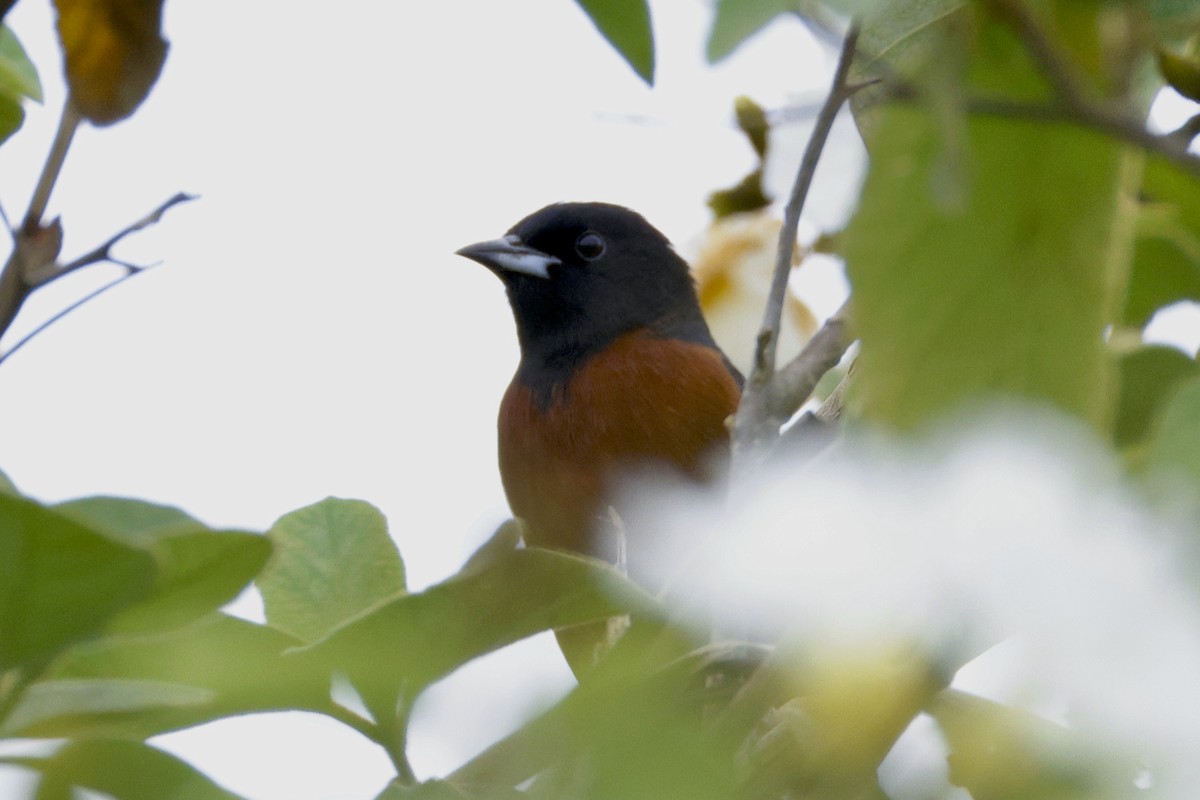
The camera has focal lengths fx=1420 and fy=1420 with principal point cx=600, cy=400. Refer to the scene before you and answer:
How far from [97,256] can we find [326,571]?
1.50ft

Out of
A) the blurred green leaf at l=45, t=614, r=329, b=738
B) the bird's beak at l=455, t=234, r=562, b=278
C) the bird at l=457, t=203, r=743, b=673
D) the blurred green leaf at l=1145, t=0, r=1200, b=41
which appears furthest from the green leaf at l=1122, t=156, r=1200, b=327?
the bird's beak at l=455, t=234, r=562, b=278

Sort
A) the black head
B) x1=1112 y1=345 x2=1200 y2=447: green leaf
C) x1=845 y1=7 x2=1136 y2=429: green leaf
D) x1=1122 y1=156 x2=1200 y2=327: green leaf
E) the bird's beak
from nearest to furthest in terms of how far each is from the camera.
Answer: x1=845 y1=7 x2=1136 y2=429: green leaf → x1=1112 y1=345 x2=1200 y2=447: green leaf → x1=1122 y1=156 x2=1200 y2=327: green leaf → the black head → the bird's beak

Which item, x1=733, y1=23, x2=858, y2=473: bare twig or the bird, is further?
the bird

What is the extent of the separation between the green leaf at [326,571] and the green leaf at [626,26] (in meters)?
0.67

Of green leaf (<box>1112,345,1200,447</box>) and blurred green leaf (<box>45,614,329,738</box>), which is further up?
green leaf (<box>1112,345,1200,447</box>)

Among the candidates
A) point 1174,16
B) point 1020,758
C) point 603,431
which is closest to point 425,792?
point 1020,758

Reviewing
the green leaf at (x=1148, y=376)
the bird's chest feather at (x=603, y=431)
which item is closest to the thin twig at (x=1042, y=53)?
the green leaf at (x=1148, y=376)

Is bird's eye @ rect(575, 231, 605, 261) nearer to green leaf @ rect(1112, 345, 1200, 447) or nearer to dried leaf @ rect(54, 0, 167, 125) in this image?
green leaf @ rect(1112, 345, 1200, 447)

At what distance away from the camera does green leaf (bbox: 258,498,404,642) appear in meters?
1.43

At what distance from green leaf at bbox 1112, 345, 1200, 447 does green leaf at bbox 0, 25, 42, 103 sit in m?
1.04

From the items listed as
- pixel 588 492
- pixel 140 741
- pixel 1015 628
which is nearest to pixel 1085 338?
pixel 1015 628

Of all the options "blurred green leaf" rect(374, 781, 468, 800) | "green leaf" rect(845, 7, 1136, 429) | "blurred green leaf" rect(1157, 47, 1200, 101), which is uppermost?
"blurred green leaf" rect(1157, 47, 1200, 101)

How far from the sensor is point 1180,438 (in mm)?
772

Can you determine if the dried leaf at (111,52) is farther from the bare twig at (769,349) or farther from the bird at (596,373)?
the bird at (596,373)
